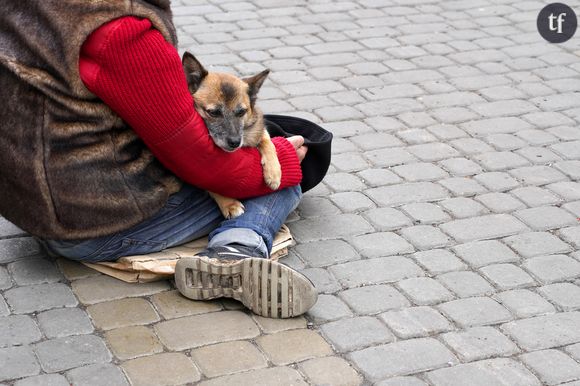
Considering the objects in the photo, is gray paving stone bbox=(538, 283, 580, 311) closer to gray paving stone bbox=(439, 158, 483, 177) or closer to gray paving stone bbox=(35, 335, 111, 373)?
gray paving stone bbox=(439, 158, 483, 177)

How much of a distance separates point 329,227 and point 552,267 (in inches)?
41.6

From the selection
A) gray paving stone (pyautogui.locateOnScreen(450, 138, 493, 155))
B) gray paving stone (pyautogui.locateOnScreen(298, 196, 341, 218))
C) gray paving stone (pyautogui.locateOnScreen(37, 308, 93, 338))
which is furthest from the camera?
gray paving stone (pyautogui.locateOnScreen(450, 138, 493, 155))

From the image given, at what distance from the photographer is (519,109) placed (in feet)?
20.7

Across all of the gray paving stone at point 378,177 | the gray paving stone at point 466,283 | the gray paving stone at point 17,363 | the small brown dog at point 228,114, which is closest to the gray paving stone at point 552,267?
the gray paving stone at point 466,283

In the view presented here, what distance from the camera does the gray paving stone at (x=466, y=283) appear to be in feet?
14.2

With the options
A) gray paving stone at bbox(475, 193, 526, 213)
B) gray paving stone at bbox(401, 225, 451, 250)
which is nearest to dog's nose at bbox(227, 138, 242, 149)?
gray paving stone at bbox(401, 225, 451, 250)

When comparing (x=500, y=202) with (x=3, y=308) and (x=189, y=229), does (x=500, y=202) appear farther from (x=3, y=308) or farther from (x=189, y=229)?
(x=3, y=308)

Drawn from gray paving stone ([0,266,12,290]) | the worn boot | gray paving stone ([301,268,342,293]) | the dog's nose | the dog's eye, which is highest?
the dog's eye

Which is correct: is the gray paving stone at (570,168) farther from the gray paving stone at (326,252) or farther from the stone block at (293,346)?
the stone block at (293,346)

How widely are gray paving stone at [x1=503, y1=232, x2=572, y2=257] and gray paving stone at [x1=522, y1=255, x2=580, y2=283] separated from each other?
0.05 m

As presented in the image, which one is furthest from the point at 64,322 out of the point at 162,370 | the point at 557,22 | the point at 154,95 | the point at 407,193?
the point at 557,22

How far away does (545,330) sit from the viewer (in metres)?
4.08

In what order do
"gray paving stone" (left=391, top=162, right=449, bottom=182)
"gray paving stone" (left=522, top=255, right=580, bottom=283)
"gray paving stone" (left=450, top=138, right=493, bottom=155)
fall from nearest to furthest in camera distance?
"gray paving stone" (left=522, top=255, right=580, bottom=283), "gray paving stone" (left=391, top=162, right=449, bottom=182), "gray paving stone" (left=450, top=138, right=493, bottom=155)

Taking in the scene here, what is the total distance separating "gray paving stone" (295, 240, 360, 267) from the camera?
15.0 feet
